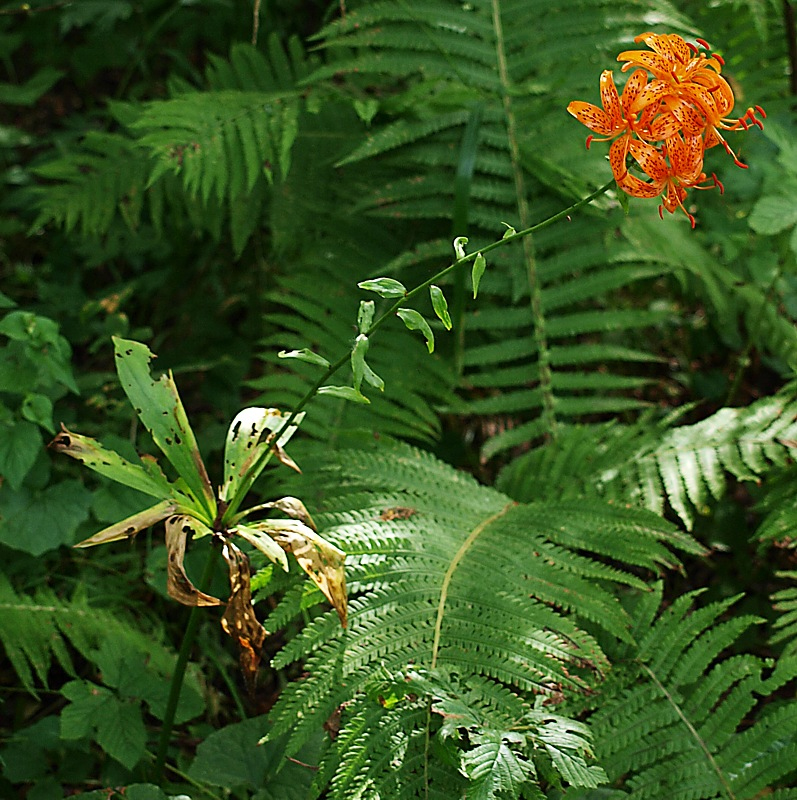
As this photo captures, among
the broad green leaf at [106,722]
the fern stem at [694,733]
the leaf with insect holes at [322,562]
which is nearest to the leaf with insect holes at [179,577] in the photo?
the leaf with insect holes at [322,562]

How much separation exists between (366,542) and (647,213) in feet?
4.73

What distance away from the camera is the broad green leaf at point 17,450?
1759mm

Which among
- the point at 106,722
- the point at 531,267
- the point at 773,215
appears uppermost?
the point at 773,215

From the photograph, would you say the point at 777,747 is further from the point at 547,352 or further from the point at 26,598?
the point at 26,598

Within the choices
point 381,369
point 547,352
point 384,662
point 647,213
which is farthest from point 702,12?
point 384,662

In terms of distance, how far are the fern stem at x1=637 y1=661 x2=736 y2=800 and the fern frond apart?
390mm

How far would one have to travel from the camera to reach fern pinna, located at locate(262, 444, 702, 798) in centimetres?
123

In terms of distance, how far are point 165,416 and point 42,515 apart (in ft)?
2.05

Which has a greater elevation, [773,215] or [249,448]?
[773,215]

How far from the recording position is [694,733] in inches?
57.0

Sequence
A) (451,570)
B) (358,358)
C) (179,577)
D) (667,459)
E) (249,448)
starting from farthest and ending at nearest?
(667,459), (451,570), (249,448), (179,577), (358,358)

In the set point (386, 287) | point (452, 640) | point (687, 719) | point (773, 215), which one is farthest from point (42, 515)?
point (773, 215)

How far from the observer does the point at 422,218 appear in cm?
255

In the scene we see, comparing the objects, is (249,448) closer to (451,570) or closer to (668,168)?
(451,570)
